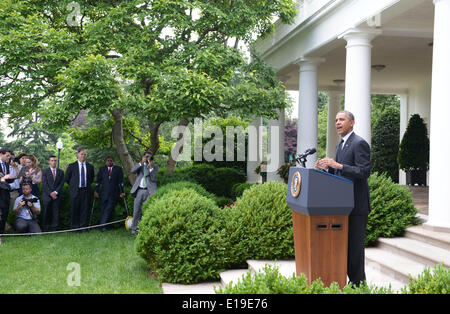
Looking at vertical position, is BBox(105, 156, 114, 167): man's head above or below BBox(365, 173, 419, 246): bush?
above

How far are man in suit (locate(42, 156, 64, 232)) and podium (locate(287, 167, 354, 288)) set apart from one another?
326 inches

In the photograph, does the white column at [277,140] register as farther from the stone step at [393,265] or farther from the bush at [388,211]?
the stone step at [393,265]

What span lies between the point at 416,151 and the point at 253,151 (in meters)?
5.89

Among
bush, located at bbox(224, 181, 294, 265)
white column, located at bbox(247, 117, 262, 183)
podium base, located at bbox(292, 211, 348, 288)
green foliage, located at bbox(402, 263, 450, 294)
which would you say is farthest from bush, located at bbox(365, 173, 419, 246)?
white column, located at bbox(247, 117, 262, 183)

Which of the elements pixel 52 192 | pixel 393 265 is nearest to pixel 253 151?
pixel 52 192

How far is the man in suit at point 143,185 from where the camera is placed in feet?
34.2

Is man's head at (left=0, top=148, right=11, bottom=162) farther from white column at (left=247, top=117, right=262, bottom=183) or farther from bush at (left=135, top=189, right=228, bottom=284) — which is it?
white column at (left=247, top=117, right=262, bottom=183)

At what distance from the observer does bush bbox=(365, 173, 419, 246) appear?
709cm

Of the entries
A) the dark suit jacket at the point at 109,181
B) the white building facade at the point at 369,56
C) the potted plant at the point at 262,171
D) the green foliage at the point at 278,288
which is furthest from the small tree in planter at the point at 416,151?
the green foliage at the point at 278,288

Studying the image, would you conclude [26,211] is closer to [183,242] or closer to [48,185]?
[48,185]

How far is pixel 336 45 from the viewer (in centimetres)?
1115

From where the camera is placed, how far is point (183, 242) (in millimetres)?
6227
